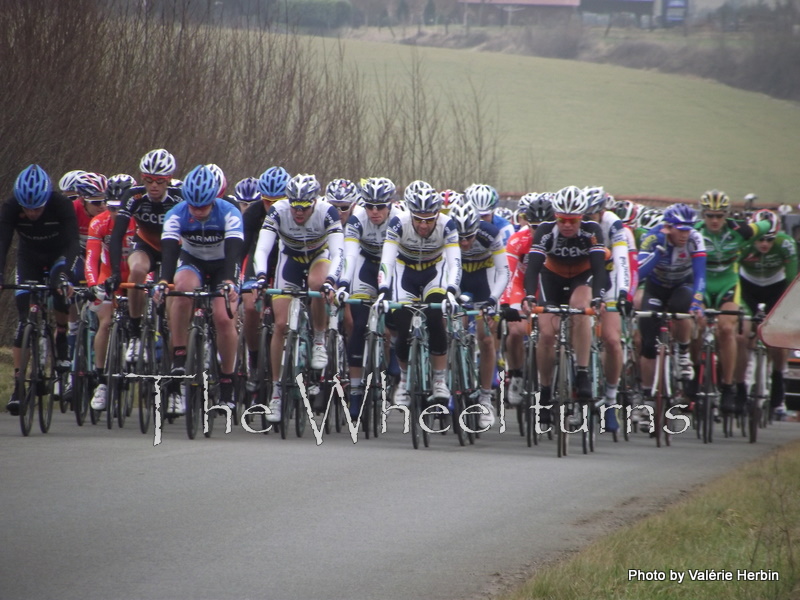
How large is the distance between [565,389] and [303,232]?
2.95m

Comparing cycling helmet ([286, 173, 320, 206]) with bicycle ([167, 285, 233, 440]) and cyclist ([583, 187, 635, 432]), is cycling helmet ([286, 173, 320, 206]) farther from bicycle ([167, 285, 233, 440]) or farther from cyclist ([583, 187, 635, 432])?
cyclist ([583, 187, 635, 432])

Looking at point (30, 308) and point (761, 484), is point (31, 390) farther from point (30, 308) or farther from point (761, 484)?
point (761, 484)

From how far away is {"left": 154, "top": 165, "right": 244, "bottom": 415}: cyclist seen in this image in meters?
11.6

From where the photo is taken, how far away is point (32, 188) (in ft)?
38.6

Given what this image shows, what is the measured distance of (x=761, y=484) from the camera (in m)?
9.56

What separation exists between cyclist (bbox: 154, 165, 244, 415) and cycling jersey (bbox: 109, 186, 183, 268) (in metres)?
0.74

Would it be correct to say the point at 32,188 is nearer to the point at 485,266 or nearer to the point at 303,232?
the point at 303,232

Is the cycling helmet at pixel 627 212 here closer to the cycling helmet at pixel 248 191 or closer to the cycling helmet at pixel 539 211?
the cycling helmet at pixel 539 211

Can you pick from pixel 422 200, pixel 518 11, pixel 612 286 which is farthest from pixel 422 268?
pixel 518 11

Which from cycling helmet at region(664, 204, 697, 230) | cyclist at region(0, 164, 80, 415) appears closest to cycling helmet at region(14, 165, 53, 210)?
cyclist at region(0, 164, 80, 415)

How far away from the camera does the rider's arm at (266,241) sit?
1220 cm

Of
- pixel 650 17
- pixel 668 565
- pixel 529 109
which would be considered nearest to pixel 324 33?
pixel 529 109

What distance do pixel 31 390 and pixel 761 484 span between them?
19.6 ft

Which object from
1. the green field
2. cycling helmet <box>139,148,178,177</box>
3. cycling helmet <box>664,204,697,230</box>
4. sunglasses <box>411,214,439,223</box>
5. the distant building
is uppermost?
the distant building
